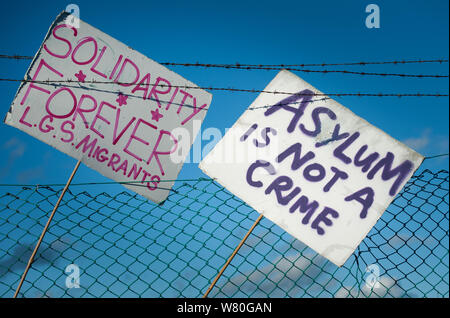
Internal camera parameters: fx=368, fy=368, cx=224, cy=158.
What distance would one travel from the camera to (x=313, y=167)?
287 cm

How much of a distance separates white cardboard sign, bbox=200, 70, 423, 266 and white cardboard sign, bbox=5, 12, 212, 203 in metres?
0.50

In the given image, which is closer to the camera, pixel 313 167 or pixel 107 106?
pixel 313 167

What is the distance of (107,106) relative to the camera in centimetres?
306

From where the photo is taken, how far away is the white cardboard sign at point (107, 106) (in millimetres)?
2982

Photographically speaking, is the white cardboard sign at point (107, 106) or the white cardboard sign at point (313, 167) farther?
the white cardboard sign at point (107, 106)

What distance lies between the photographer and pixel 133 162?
3.08 m

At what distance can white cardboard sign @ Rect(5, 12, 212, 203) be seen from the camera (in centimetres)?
298

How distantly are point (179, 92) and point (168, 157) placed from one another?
578 millimetres

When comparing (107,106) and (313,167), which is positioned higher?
(313,167)

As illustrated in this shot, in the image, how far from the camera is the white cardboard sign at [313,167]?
2760mm

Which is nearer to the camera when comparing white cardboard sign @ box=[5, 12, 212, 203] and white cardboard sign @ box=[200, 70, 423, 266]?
white cardboard sign @ box=[200, 70, 423, 266]

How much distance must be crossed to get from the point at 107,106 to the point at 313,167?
175 centimetres

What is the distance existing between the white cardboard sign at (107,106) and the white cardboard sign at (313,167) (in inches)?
19.8
